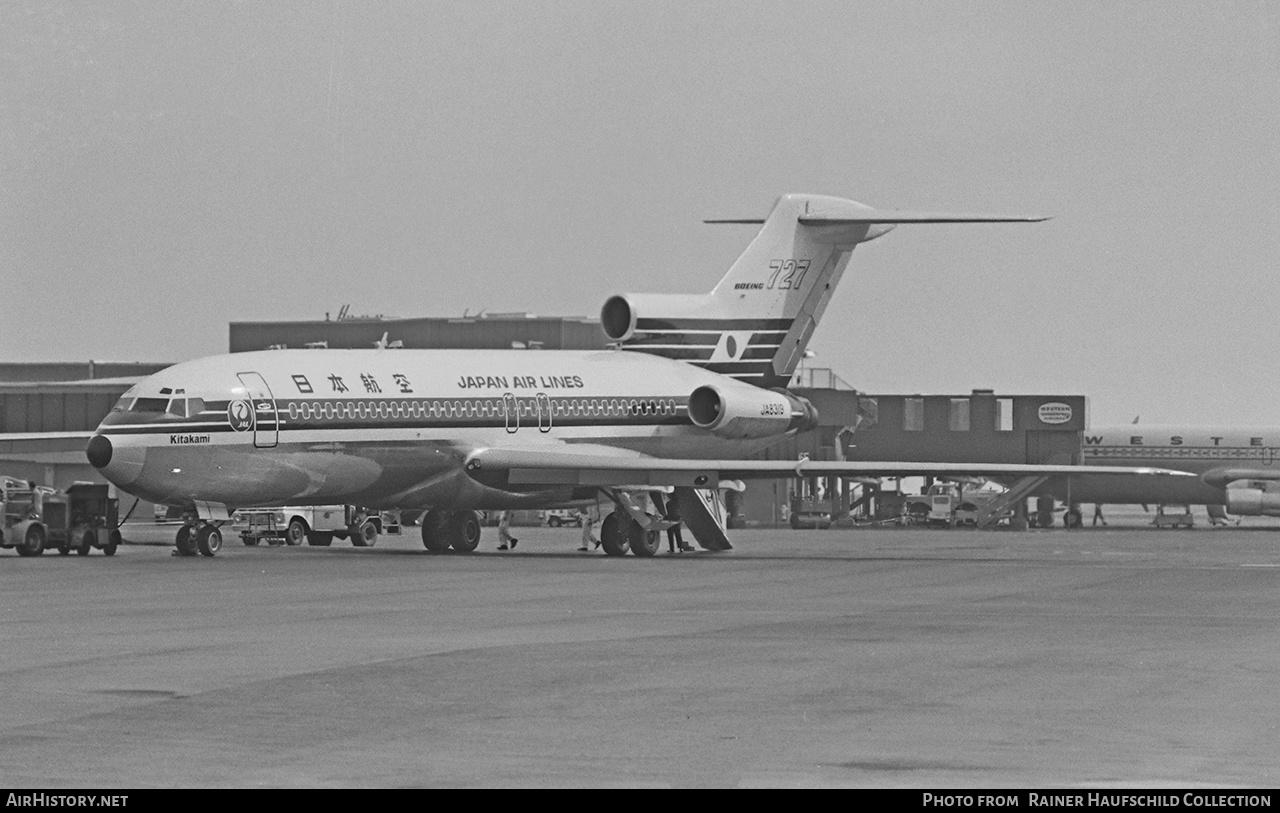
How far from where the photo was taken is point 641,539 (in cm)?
4491

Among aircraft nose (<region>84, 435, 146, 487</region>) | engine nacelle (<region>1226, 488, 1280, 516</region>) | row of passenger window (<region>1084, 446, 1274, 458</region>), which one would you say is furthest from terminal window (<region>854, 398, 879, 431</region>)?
aircraft nose (<region>84, 435, 146, 487</region>)

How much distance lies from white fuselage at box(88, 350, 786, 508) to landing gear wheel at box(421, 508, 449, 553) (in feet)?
8.62

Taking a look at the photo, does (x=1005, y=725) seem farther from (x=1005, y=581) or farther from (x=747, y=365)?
(x=747, y=365)

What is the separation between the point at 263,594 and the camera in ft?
97.4

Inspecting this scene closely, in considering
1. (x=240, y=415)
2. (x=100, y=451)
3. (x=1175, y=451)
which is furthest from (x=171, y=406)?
(x=1175, y=451)

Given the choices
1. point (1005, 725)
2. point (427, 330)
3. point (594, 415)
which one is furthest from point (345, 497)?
point (427, 330)

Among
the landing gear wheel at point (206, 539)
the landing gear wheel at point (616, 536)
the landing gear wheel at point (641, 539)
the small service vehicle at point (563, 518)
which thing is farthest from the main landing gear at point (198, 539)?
the small service vehicle at point (563, 518)

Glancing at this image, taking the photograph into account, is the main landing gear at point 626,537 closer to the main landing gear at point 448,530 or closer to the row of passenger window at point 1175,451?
the main landing gear at point 448,530

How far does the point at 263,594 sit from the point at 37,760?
16786mm

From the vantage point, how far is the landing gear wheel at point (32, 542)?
139ft

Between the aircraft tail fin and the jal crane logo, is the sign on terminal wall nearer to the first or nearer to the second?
the aircraft tail fin

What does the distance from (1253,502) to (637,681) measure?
71.6 meters

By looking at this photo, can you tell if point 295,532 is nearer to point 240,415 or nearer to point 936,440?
point 240,415

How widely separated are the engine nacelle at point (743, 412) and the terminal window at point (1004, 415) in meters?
41.9
